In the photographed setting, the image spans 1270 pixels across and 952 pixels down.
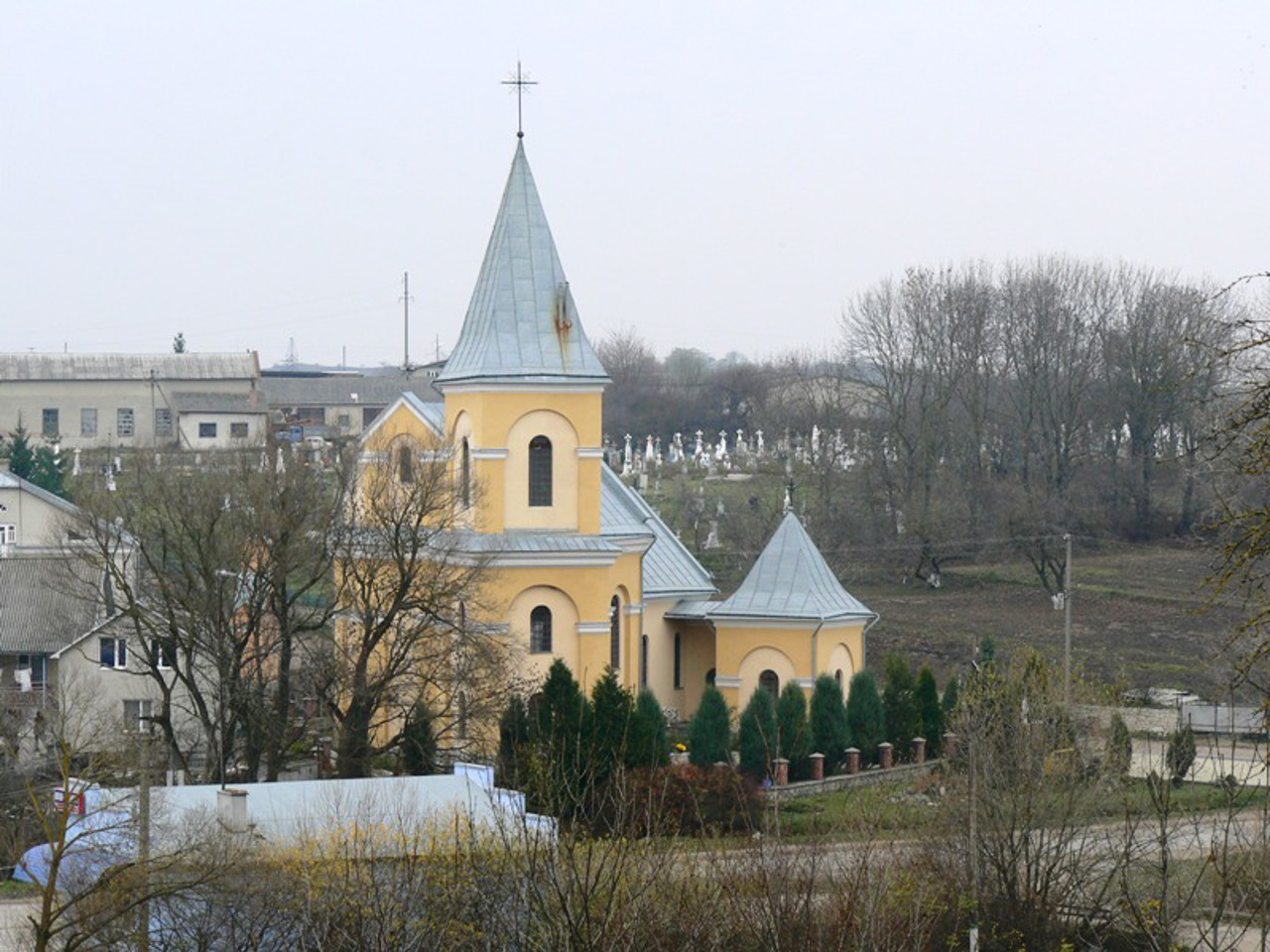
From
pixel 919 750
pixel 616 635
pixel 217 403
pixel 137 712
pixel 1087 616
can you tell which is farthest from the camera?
pixel 217 403

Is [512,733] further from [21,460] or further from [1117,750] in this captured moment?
[21,460]

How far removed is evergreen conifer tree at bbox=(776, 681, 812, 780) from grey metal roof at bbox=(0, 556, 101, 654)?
10.8 metres

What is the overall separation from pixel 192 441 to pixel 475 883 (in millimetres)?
55409

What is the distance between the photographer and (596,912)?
1478cm

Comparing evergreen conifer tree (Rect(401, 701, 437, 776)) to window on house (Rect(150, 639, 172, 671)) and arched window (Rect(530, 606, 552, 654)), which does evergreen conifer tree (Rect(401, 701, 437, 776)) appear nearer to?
window on house (Rect(150, 639, 172, 671))

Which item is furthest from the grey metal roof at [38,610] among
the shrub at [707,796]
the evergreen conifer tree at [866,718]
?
the evergreen conifer tree at [866,718]


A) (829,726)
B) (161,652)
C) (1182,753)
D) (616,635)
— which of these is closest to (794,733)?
(829,726)

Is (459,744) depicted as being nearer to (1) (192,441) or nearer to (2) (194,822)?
(2) (194,822)

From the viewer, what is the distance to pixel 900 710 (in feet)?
104

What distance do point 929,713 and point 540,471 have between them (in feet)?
23.6

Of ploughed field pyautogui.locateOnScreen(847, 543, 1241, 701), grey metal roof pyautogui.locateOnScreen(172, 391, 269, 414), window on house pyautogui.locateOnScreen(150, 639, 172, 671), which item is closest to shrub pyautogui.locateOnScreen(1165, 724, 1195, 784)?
ploughed field pyautogui.locateOnScreen(847, 543, 1241, 701)

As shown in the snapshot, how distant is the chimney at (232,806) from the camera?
20.4 meters

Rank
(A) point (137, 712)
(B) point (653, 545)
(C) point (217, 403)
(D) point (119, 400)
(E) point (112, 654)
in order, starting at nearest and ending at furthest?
(A) point (137, 712) < (E) point (112, 654) < (B) point (653, 545) < (C) point (217, 403) < (D) point (119, 400)

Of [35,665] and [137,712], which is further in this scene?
[35,665]
